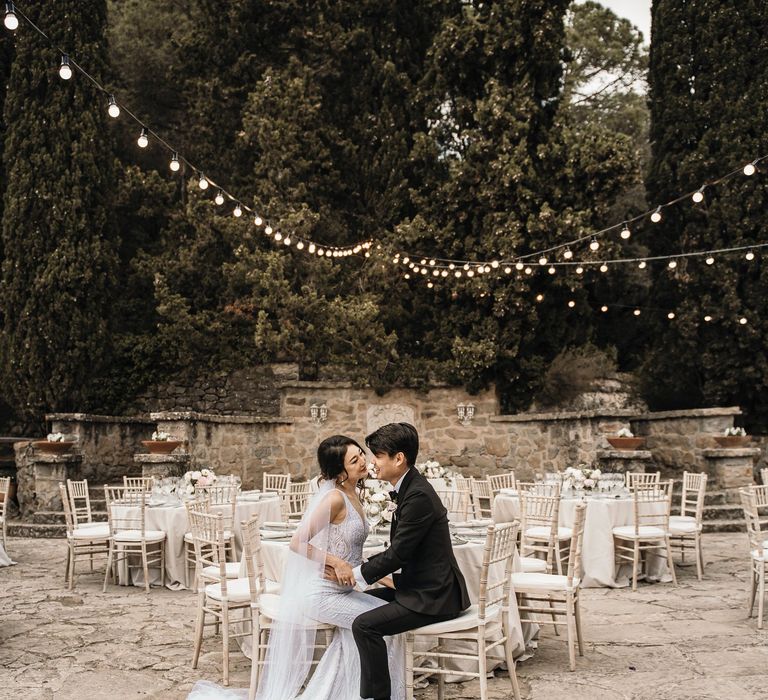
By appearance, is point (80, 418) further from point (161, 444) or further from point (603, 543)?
point (603, 543)

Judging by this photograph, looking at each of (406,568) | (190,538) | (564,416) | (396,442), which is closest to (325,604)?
(406,568)

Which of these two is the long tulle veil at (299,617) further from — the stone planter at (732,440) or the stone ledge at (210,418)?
the stone planter at (732,440)

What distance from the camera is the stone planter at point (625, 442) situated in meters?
10.8

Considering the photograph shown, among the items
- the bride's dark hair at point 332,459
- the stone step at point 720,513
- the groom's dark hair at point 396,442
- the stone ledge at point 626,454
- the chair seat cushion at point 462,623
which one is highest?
the groom's dark hair at point 396,442

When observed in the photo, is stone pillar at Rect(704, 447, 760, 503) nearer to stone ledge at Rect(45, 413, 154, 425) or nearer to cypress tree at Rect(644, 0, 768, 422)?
cypress tree at Rect(644, 0, 768, 422)

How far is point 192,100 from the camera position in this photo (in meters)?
15.2

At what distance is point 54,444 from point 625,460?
7.85 m

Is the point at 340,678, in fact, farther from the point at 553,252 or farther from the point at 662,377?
the point at 662,377

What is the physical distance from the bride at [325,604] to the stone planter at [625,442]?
24.9 feet

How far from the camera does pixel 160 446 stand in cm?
1073

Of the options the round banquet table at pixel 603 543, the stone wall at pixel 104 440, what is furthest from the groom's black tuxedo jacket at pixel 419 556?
the stone wall at pixel 104 440

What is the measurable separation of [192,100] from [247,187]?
2.31 m

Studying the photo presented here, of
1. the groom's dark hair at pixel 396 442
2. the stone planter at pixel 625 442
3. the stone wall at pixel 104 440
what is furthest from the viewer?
the stone wall at pixel 104 440

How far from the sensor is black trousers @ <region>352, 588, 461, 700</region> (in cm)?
357
